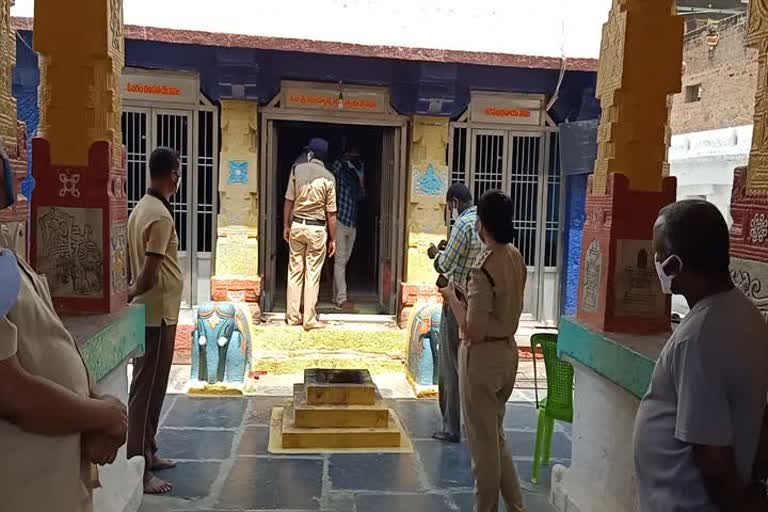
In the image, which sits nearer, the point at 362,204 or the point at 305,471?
the point at 305,471

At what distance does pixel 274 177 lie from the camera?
8883 mm

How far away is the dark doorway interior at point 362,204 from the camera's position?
10973mm

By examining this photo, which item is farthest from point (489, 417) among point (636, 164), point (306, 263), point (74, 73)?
point (306, 263)

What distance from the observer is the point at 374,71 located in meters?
8.70

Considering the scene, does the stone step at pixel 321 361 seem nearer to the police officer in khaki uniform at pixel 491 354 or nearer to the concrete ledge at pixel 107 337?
the concrete ledge at pixel 107 337

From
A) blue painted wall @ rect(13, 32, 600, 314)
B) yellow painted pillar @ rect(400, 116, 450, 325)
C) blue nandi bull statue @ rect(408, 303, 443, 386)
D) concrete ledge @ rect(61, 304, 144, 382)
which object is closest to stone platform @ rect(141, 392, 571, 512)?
blue nandi bull statue @ rect(408, 303, 443, 386)

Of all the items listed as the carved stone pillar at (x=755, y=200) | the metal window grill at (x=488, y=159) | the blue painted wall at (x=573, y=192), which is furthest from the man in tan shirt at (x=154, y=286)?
the blue painted wall at (x=573, y=192)

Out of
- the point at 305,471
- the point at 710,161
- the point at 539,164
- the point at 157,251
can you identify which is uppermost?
the point at 710,161

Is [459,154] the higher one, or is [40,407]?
[459,154]

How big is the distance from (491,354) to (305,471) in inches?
74.3

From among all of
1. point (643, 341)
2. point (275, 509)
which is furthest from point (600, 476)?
point (275, 509)

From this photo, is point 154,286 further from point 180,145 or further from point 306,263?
point 180,145

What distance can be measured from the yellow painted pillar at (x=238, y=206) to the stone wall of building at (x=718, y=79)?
1089 centimetres

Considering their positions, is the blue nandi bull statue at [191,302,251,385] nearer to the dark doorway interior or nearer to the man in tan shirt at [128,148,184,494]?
the man in tan shirt at [128,148,184,494]
